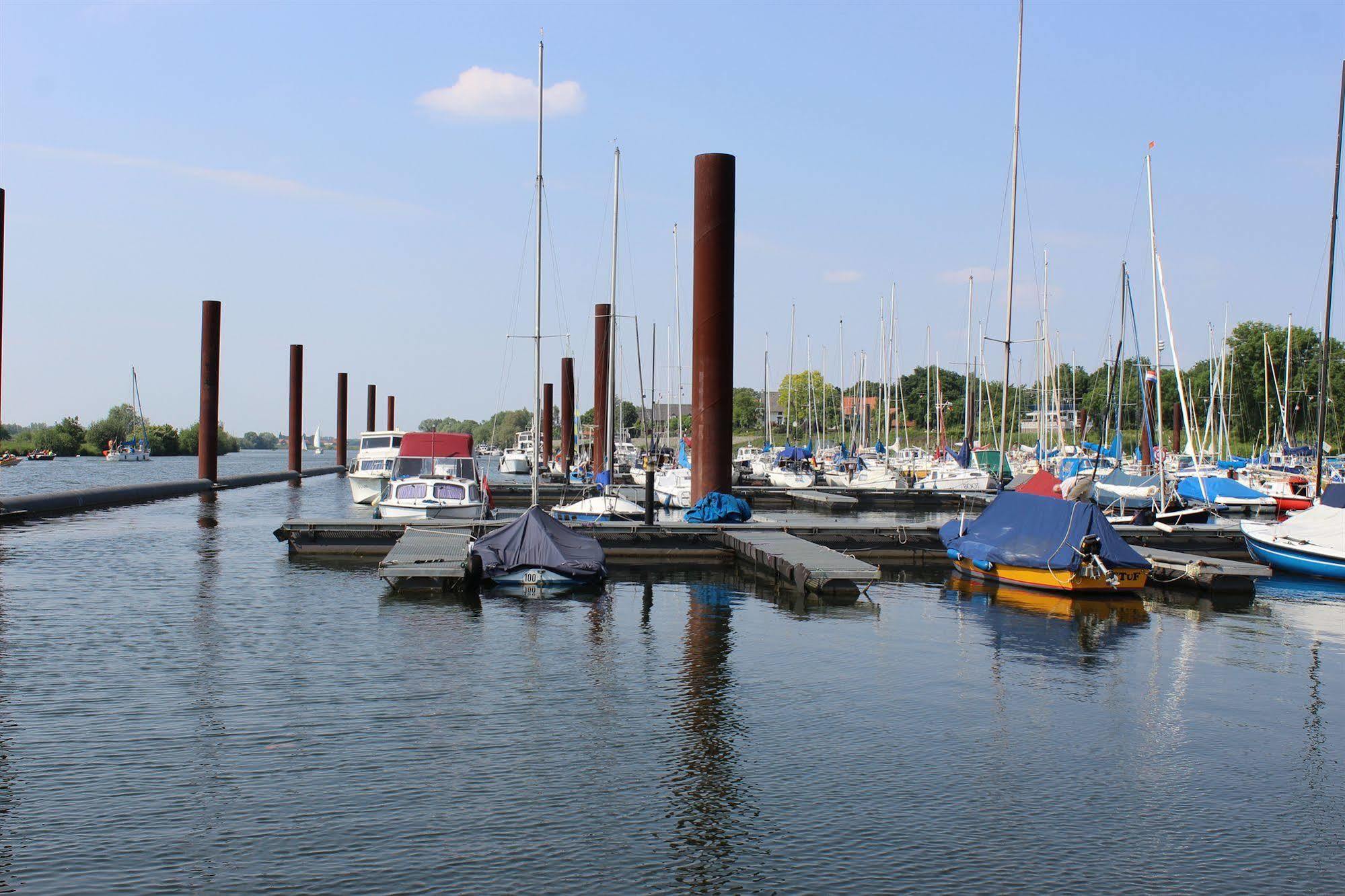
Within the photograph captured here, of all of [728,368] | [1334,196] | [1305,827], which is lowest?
[1305,827]

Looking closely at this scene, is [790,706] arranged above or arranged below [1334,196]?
below

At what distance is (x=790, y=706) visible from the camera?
51.5 feet

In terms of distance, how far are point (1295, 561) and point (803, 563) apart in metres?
15.5

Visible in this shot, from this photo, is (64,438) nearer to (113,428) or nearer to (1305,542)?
(113,428)

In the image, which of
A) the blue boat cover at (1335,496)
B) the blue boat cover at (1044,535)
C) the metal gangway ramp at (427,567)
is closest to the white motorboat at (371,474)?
the metal gangway ramp at (427,567)

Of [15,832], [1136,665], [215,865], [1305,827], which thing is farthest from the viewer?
[1136,665]

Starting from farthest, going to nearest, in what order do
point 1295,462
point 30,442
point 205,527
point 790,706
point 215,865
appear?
point 30,442 → point 1295,462 → point 205,527 → point 790,706 → point 215,865

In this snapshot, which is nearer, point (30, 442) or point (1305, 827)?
point (1305, 827)

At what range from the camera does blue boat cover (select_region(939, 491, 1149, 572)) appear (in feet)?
87.6

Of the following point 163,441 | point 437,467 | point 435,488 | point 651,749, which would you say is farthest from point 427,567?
point 163,441

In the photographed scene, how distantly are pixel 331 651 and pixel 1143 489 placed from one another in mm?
39983

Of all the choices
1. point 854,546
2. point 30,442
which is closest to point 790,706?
point 854,546

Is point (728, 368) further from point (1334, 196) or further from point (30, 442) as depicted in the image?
point (30, 442)

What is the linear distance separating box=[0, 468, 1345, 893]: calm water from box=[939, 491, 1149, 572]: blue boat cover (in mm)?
2762
